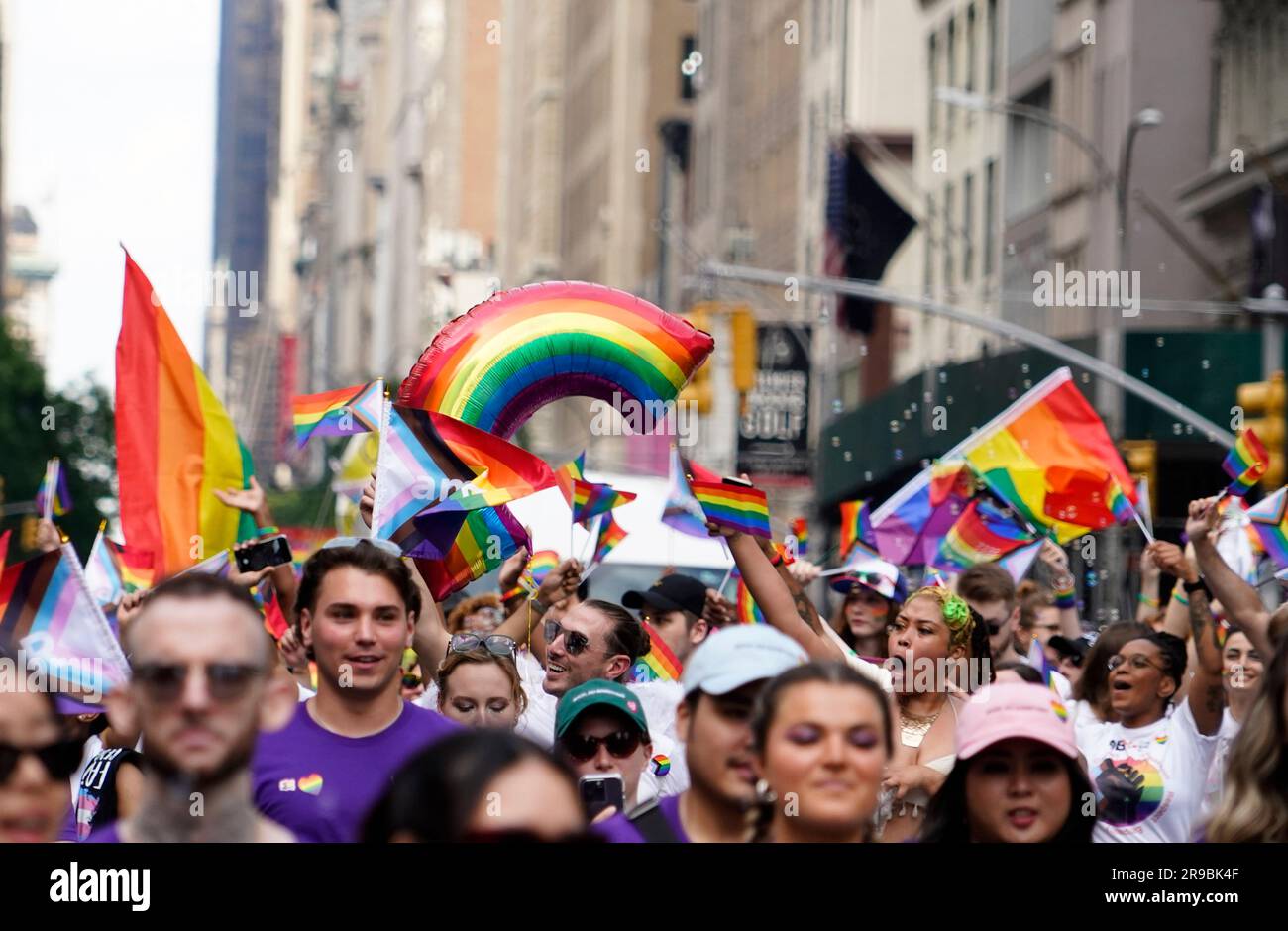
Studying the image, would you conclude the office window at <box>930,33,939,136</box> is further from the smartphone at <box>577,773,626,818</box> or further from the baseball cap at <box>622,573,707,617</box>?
the smartphone at <box>577,773,626,818</box>

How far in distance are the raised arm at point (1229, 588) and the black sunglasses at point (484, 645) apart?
80.1 inches

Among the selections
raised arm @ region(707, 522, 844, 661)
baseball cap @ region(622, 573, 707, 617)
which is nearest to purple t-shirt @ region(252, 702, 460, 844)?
raised arm @ region(707, 522, 844, 661)

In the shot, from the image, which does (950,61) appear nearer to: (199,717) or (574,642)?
(574,642)

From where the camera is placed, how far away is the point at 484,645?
25.1ft

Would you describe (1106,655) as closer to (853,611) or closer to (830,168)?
(853,611)

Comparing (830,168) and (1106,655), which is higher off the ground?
(830,168)

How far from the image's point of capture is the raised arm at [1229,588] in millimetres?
7055

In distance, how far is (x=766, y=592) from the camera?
22.3ft

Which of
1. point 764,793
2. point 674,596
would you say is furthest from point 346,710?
point 674,596

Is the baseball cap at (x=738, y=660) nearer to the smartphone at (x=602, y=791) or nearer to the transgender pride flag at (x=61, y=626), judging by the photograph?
the smartphone at (x=602, y=791)

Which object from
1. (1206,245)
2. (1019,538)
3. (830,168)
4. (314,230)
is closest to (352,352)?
(314,230)

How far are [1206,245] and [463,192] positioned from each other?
3793 inches

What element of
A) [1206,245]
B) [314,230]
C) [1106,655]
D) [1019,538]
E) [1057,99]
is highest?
[314,230]

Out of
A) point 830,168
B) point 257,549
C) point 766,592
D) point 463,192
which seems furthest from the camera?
point 463,192
